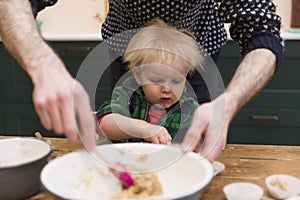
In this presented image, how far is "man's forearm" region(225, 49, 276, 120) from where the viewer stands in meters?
1.08

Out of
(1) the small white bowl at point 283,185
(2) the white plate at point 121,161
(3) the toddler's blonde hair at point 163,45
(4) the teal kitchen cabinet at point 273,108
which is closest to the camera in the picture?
(2) the white plate at point 121,161

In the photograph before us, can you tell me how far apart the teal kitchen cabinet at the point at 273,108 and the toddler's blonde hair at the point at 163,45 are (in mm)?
1257

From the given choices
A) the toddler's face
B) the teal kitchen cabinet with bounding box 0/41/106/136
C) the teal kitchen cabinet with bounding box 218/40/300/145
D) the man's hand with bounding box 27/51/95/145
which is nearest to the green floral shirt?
the toddler's face

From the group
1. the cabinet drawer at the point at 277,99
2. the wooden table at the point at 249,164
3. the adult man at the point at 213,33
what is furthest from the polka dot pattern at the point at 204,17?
the cabinet drawer at the point at 277,99

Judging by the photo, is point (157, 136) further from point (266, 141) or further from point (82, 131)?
point (266, 141)

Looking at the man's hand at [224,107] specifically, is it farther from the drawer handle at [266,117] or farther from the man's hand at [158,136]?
the drawer handle at [266,117]

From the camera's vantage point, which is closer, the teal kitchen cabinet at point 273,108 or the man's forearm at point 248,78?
the man's forearm at point 248,78

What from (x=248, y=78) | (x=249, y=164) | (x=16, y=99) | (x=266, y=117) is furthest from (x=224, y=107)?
(x=16, y=99)

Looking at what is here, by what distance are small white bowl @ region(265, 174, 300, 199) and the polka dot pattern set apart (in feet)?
1.54

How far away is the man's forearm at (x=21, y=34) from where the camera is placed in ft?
3.04

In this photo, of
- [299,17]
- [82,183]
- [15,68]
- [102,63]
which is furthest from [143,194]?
[299,17]

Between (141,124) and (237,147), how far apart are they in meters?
0.31

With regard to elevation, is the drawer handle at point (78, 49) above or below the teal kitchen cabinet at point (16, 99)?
above

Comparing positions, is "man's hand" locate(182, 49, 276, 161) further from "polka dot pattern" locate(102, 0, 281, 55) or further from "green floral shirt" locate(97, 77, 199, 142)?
"green floral shirt" locate(97, 77, 199, 142)
